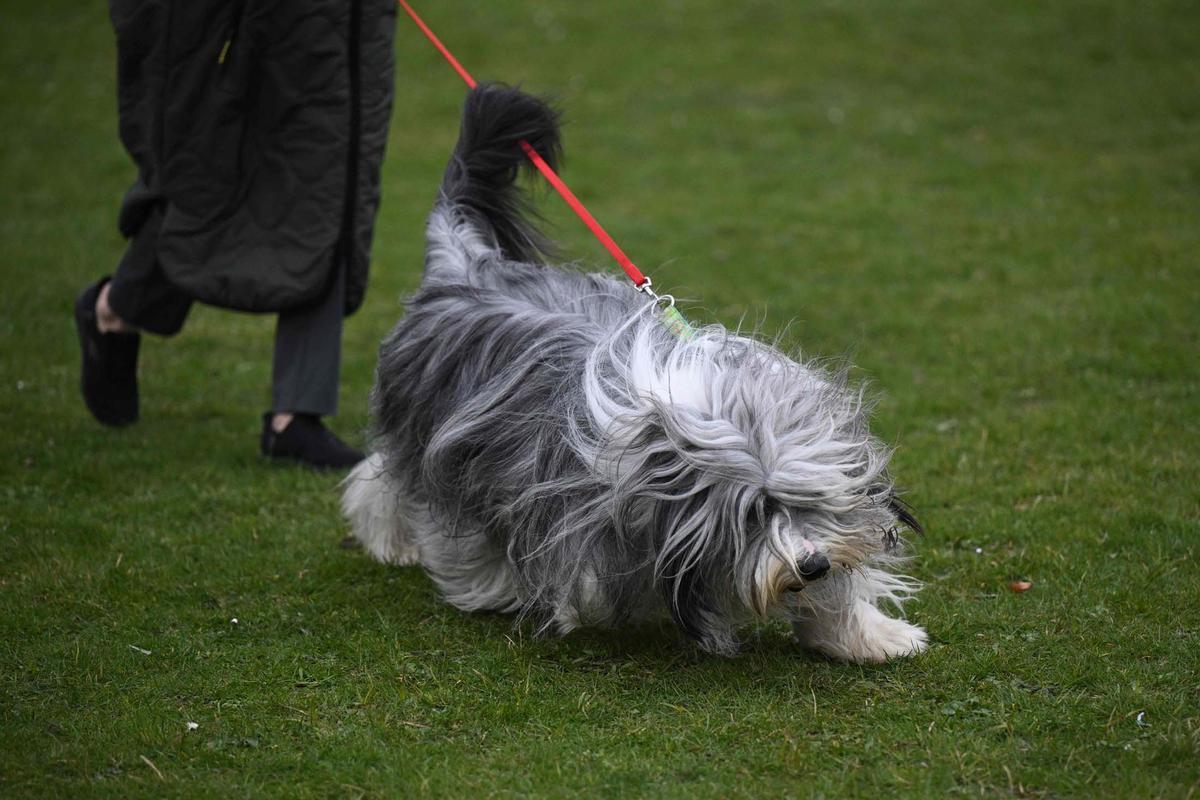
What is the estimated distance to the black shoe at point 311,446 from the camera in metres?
5.64

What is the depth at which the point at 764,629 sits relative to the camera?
13.4ft

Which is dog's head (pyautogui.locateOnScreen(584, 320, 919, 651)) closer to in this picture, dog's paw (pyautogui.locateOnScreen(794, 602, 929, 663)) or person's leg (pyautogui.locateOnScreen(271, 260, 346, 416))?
dog's paw (pyautogui.locateOnScreen(794, 602, 929, 663))

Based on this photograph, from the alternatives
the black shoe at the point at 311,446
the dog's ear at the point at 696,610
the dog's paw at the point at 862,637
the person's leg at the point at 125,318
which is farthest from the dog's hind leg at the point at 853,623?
the person's leg at the point at 125,318

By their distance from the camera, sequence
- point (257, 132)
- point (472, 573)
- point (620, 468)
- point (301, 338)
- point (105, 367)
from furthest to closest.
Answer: point (105, 367) < point (301, 338) < point (257, 132) < point (472, 573) < point (620, 468)

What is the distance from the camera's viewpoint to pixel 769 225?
9.65 m

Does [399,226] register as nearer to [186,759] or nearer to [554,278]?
[554,278]

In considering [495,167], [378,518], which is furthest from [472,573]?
[495,167]

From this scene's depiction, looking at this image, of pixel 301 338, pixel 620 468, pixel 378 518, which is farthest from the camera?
pixel 301 338

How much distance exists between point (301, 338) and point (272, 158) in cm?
73

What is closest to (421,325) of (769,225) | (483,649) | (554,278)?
(554,278)

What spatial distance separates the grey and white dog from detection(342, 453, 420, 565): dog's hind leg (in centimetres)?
2

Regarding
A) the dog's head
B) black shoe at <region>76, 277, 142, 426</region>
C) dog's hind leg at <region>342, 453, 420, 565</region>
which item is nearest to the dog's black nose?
the dog's head

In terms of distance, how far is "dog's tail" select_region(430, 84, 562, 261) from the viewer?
4773 millimetres

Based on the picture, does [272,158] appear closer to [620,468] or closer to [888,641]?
[620,468]
